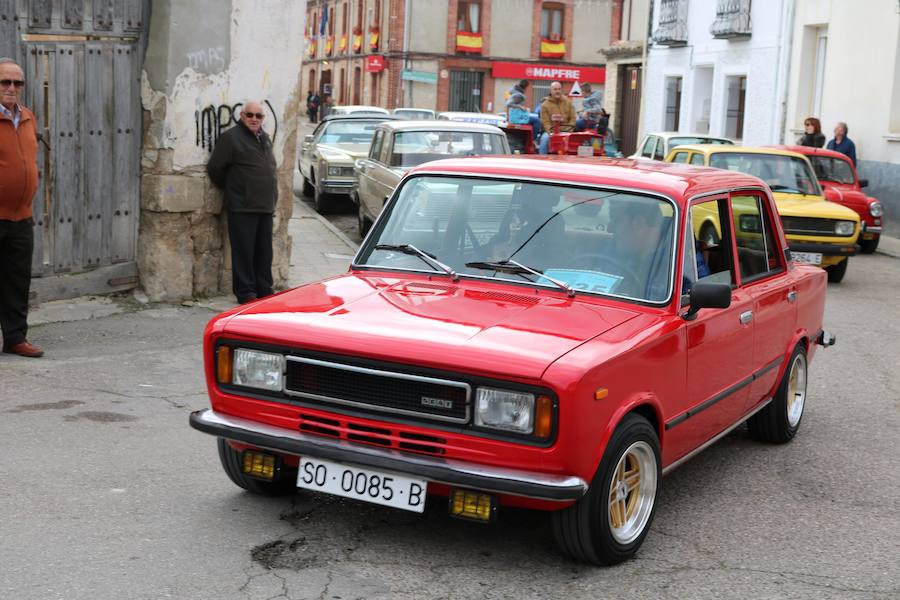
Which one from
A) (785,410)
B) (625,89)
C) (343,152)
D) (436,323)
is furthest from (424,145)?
(625,89)

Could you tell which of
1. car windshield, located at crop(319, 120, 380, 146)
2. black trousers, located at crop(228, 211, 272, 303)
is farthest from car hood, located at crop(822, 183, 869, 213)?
black trousers, located at crop(228, 211, 272, 303)

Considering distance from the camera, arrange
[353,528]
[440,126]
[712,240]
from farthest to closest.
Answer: [440,126], [712,240], [353,528]

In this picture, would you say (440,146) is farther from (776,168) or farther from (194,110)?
(194,110)

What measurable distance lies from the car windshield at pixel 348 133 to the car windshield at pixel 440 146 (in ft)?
17.6

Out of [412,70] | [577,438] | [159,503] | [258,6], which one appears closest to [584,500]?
[577,438]

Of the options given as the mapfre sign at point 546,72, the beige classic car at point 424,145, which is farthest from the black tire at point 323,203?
the mapfre sign at point 546,72

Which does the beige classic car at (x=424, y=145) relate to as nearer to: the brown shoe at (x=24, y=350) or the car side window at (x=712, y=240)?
the brown shoe at (x=24, y=350)

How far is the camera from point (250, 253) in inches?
428

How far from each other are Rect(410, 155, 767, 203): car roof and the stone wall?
4.77m

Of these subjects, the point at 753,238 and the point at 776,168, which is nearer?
the point at 753,238

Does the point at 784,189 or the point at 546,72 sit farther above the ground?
the point at 546,72

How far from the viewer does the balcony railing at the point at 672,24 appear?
109 ft

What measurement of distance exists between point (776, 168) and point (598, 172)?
32.2 feet

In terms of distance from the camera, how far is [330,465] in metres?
4.88
